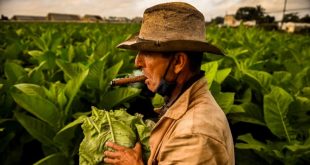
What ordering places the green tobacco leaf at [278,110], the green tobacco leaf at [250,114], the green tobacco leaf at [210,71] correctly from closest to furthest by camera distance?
the green tobacco leaf at [278,110], the green tobacco leaf at [210,71], the green tobacco leaf at [250,114]

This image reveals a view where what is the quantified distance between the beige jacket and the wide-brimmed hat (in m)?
0.20

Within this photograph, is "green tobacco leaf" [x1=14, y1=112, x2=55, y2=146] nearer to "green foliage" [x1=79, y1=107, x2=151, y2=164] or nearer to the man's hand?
"green foliage" [x1=79, y1=107, x2=151, y2=164]

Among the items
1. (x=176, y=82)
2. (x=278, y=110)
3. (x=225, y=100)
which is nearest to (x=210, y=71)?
(x=225, y=100)

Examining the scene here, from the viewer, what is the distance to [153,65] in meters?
1.64

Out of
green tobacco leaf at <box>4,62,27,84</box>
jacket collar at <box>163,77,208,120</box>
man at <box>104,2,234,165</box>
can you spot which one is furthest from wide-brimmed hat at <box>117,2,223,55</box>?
green tobacco leaf at <box>4,62,27,84</box>

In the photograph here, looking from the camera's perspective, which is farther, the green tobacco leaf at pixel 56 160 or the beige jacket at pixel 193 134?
the green tobacco leaf at pixel 56 160

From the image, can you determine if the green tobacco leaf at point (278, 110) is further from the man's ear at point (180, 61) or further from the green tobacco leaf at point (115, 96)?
the man's ear at point (180, 61)

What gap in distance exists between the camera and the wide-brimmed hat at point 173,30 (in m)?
→ 1.56

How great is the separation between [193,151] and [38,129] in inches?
54.8

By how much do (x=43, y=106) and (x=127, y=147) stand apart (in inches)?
35.0

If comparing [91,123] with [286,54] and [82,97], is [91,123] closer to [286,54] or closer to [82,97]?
[82,97]

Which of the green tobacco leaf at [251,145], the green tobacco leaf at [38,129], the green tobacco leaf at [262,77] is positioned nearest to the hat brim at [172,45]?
the green tobacco leaf at [251,145]

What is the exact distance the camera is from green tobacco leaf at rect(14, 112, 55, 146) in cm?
241

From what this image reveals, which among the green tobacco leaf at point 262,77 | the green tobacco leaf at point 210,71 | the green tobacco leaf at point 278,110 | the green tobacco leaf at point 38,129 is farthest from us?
the green tobacco leaf at point 262,77
